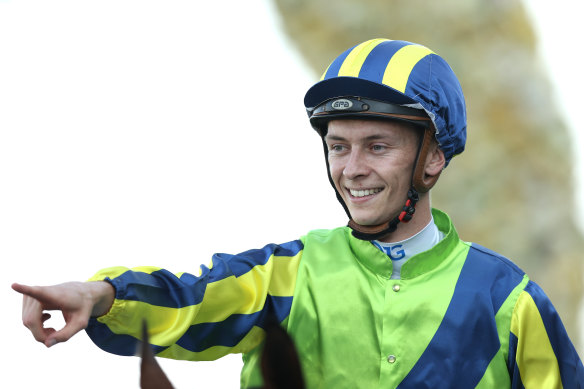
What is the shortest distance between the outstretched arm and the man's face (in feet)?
2.65

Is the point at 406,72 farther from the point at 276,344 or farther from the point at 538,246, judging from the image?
the point at 538,246

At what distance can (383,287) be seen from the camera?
93.2 inches

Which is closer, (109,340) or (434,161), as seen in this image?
(109,340)

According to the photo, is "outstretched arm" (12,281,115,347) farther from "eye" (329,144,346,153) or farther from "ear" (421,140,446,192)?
"ear" (421,140,446,192)

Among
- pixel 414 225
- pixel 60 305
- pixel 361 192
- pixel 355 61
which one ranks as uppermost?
pixel 355 61

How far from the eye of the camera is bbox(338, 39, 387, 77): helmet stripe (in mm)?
2348

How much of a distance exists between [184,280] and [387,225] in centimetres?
61

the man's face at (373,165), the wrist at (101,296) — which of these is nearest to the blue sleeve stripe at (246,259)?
the man's face at (373,165)

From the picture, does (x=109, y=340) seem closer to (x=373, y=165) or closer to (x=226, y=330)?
(x=226, y=330)

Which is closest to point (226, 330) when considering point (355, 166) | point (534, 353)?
point (355, 166)

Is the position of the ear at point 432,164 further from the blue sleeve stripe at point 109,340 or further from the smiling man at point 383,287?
the blue sleeve stripe at point 109,340

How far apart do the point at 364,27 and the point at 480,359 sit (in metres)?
4.77

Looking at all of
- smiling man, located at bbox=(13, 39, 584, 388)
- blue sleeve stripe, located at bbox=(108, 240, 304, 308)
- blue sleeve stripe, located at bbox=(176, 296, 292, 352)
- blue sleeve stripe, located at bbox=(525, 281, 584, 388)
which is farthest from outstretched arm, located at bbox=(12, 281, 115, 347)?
blue sleeve stripe, located at bbox=(525, 281, 584, 388)

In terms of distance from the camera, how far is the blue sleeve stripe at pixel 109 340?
1.97 meters
